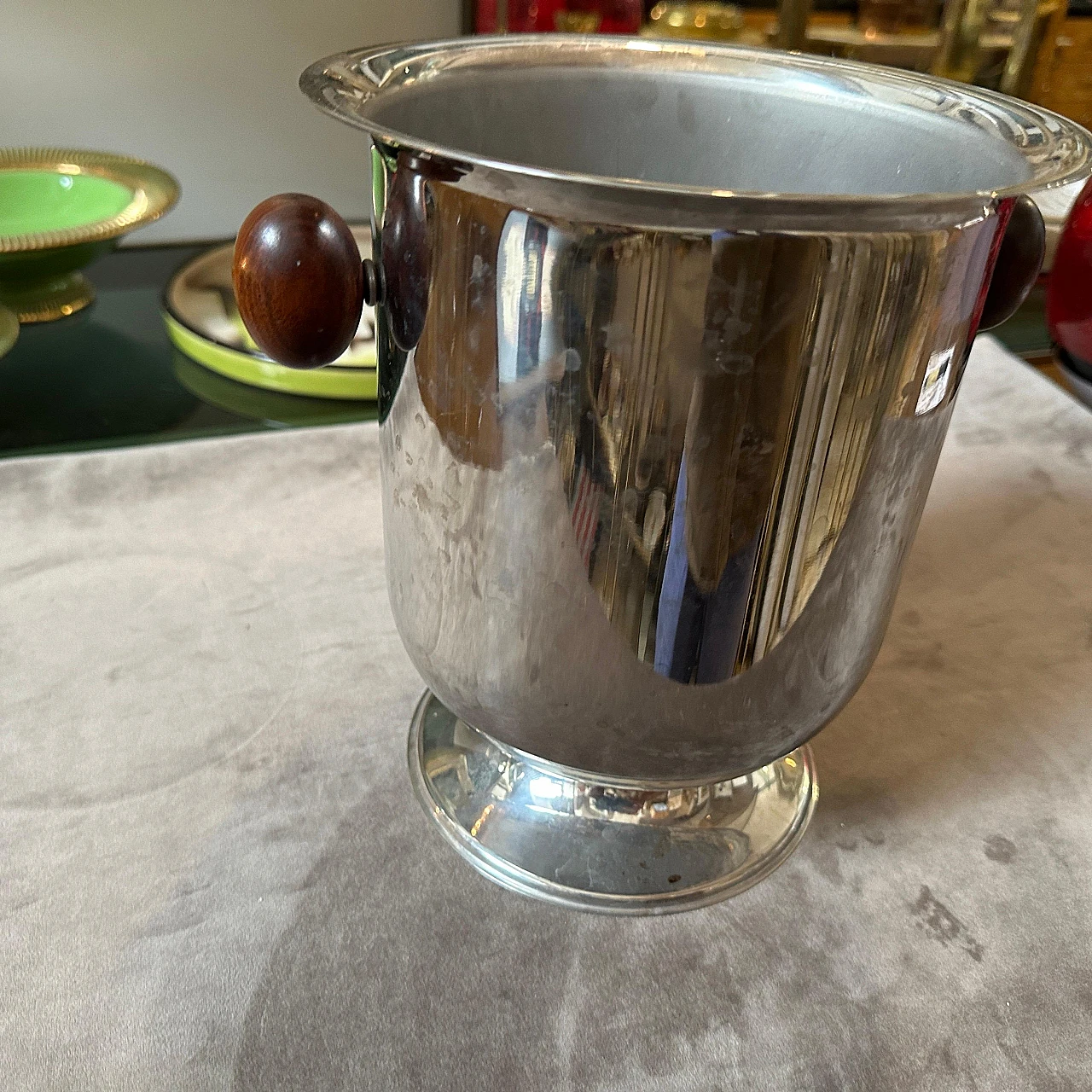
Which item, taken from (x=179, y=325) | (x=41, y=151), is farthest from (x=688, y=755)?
(x=41, y=151)

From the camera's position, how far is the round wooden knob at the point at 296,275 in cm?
31

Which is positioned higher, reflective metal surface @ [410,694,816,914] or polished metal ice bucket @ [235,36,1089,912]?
polished metal ice bucket @ [235,36,1089,912]

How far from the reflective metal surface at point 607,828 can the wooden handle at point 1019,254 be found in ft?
0.79

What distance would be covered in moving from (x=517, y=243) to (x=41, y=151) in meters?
0.79

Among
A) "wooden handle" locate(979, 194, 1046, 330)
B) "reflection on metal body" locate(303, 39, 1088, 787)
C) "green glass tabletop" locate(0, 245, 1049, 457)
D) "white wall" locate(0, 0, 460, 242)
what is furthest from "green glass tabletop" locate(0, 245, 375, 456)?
"wooden handle" locate(979, 194, 1046, 330)

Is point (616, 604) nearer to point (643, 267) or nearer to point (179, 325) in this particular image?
point (643, 267)

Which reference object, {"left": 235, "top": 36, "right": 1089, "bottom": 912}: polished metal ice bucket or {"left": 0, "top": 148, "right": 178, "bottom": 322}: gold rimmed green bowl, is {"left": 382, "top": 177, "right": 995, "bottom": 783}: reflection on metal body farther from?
{"left": 0, "top": 148, "right": 178, "bottom": 322}: gold rimmed green bowl

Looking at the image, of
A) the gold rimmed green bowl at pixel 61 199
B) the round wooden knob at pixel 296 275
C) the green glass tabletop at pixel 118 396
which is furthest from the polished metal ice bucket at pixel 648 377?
the gold rimmed green bowl at pixel 61 199

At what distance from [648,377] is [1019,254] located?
0.54 feet

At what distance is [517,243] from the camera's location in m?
0.28

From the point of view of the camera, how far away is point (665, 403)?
29 centimetres

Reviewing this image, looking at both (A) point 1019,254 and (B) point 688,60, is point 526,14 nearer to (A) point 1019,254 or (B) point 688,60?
(B) point 688,60

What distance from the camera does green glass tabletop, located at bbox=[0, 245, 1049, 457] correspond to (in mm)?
708

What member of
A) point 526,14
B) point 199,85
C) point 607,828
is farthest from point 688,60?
point 199,85
